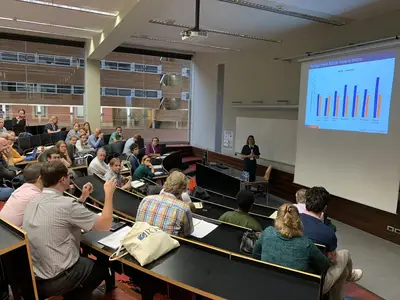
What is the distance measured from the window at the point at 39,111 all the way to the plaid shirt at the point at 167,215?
326 inches

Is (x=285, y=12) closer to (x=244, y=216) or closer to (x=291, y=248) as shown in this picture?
(x=244, y=216)

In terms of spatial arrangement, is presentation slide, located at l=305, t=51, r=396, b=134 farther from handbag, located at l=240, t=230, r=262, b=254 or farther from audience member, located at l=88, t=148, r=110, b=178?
audience member, located at l=88, t=148, r=110, b=178

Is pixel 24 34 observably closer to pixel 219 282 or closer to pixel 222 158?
pixel 222 158

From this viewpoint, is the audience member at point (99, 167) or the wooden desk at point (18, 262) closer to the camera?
the wooden desk at point (18, 262)

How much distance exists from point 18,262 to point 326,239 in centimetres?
220

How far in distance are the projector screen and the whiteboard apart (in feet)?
3.91

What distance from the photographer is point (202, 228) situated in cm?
277

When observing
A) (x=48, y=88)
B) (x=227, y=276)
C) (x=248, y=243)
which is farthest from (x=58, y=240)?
(x=48, y=88)

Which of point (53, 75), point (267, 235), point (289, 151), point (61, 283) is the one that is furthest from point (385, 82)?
point (53, 75)

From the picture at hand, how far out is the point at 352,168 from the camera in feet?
16.6

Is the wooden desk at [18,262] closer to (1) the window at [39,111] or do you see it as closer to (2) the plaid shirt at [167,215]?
(2) the plaid shirt at [167,215]

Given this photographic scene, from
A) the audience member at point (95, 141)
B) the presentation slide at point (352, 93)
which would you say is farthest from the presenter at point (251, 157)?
the audience member at point (95, 141)

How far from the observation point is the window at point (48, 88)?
9.13 m

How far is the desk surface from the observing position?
1.69 m
